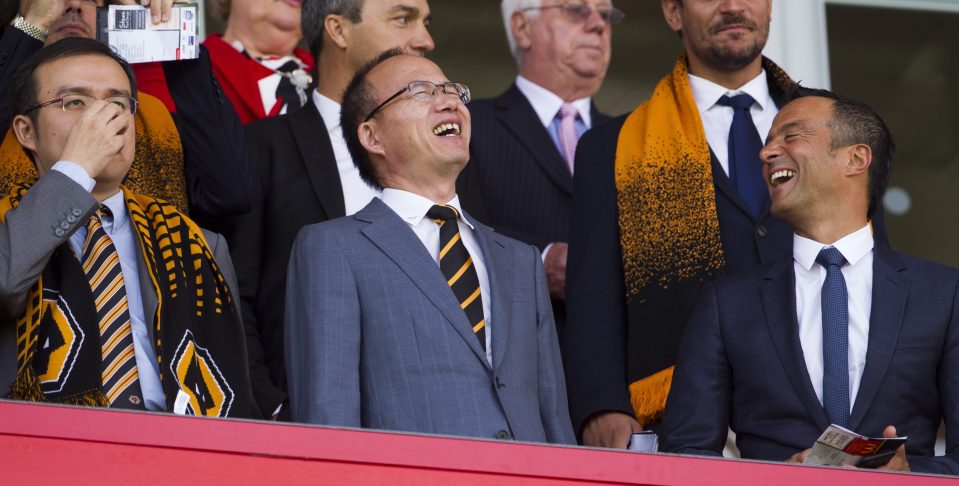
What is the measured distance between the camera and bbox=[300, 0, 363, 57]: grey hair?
4.58 meters

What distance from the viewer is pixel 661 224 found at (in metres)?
4.01

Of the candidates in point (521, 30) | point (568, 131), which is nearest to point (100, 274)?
point (568, 131)

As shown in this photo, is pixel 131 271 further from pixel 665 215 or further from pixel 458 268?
pixel 665 215

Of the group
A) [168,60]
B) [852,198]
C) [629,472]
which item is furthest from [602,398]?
[168,60]

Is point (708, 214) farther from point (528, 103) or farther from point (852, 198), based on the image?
point (528, 103)

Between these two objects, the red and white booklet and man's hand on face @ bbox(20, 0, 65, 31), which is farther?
man's hand on face @ bbox(20, 0, 65, 31)

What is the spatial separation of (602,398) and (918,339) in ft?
2.33

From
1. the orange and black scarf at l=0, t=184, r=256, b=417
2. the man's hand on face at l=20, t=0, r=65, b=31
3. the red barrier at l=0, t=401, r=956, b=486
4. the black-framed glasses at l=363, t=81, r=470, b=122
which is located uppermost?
the man's hand on face at l=20, t=0, r=65, b=31

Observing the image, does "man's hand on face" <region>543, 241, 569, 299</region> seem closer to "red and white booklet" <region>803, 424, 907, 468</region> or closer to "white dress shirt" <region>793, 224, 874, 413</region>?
"white dress shirt" <region>793, 224, 874, 413</region>

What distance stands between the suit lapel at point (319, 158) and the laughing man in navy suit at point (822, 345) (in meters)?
0.97

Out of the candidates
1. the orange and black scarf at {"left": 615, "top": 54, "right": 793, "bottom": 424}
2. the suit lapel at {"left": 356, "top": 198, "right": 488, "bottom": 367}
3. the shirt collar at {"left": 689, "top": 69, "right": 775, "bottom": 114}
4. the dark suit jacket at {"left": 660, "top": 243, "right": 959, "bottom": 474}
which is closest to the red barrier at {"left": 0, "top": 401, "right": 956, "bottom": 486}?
the suit lapel at {"left": 356, "top": 198, "right": 488, "bottom": 367}

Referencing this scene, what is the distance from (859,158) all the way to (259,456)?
1670 millimetres

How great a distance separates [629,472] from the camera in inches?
108

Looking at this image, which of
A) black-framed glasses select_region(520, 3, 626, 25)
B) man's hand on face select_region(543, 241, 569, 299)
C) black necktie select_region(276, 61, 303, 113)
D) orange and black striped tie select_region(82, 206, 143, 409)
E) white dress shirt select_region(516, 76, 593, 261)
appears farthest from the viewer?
black-framed glasses select_region(520, 3, 626, 25)
